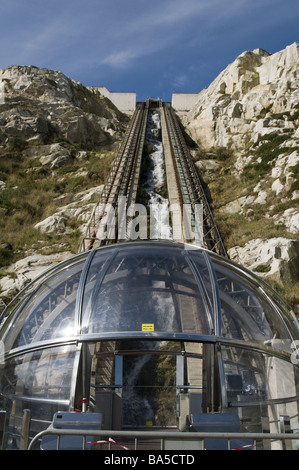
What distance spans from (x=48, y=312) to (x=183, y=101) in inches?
2244

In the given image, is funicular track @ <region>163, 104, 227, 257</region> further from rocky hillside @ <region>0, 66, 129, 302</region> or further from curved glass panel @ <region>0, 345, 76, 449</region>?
curved glass panel @ <region>0, 345, 76, 449</region>

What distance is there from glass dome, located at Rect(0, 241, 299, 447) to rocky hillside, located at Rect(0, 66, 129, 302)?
924 cm

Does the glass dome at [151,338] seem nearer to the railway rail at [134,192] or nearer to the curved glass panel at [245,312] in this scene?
the curved glass panel at [245,312]

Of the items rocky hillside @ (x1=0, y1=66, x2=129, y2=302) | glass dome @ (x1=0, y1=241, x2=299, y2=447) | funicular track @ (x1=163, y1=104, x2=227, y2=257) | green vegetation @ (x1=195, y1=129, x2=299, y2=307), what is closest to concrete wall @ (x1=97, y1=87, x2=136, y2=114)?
rocky hillside @ (x1=0, y1=66, x2=129, y2=302)

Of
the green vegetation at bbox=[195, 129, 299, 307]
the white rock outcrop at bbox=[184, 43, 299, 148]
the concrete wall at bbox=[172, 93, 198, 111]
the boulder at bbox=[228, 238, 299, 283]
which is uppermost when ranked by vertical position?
the concrete wall at bbox=[172, 93, 198, 111]

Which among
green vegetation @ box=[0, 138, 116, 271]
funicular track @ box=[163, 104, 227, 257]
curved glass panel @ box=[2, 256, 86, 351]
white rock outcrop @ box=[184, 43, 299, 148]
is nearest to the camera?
curved glass panel @ box=[2, 256, 86, 351]

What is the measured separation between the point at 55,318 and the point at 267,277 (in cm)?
1007

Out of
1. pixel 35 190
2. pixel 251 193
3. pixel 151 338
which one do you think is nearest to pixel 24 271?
pixel 35 190

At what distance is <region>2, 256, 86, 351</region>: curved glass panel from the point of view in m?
5.16

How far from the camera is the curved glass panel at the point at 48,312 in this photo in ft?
16.9

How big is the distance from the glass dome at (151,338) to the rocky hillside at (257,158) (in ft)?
24.2

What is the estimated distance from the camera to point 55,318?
5.28 m

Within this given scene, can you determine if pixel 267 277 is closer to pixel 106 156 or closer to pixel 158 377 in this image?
pixel 158 377

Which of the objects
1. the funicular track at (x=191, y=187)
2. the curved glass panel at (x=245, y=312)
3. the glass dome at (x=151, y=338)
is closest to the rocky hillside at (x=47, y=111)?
the funicular track at (x=191, y=187)
